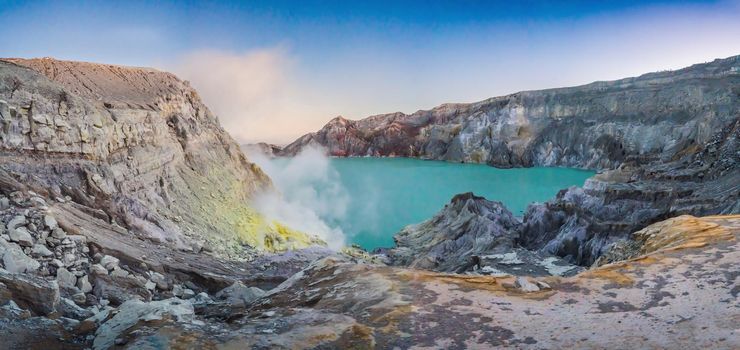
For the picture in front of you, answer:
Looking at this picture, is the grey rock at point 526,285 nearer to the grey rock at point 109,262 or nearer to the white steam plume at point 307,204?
the grey rock at point 109,262

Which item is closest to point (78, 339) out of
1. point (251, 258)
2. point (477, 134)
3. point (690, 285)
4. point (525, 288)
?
point (525, 288)

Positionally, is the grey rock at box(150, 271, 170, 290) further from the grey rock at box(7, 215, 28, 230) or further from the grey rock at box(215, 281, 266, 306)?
the grey rock at box(7, 215, 28, 230)

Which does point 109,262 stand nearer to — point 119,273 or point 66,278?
point 119,273

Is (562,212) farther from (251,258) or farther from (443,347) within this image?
(443,347)

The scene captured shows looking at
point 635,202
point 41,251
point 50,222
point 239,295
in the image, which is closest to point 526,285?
point 239,295

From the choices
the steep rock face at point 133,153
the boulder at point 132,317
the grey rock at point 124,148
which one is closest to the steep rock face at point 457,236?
the steep rock face at point 133,153

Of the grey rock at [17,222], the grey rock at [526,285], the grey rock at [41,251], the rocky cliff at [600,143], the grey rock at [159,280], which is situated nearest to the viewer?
the grey rock at [526,285]

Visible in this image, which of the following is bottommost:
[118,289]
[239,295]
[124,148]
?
[239,295]

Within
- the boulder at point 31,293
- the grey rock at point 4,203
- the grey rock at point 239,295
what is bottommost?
the grey rock at point 239,295
